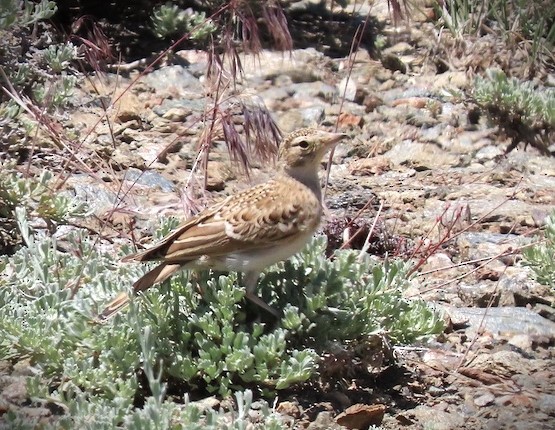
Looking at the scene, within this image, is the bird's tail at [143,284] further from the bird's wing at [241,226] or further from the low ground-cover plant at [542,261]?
the low ground-cover plant at [542,261]

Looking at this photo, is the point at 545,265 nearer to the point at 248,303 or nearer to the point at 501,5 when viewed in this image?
the point at 248,303

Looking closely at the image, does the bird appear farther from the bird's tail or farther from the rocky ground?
the rocky ground

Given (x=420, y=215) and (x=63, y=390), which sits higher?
(x=63, y=390)

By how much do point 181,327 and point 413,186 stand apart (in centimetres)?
309

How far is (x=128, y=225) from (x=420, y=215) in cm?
190

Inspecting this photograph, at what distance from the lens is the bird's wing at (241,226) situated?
4.39 m

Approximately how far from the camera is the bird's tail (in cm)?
434

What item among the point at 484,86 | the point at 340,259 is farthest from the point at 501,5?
the point at 340,259

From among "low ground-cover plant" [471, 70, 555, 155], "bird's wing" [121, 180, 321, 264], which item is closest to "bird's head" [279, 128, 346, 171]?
"bird's wing" [121, 180, 321, 264]

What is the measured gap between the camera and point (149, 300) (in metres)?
4.36

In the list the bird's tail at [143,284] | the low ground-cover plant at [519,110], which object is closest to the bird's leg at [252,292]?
the bird's tail at [143,284]

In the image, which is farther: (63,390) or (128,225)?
(128,225)

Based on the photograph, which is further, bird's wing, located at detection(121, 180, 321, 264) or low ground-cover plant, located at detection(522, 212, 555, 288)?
low ground-cover plant, located at detection(522, 212, 555, 288)

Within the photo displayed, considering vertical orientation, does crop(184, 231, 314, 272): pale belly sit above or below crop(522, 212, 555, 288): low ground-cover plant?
above
